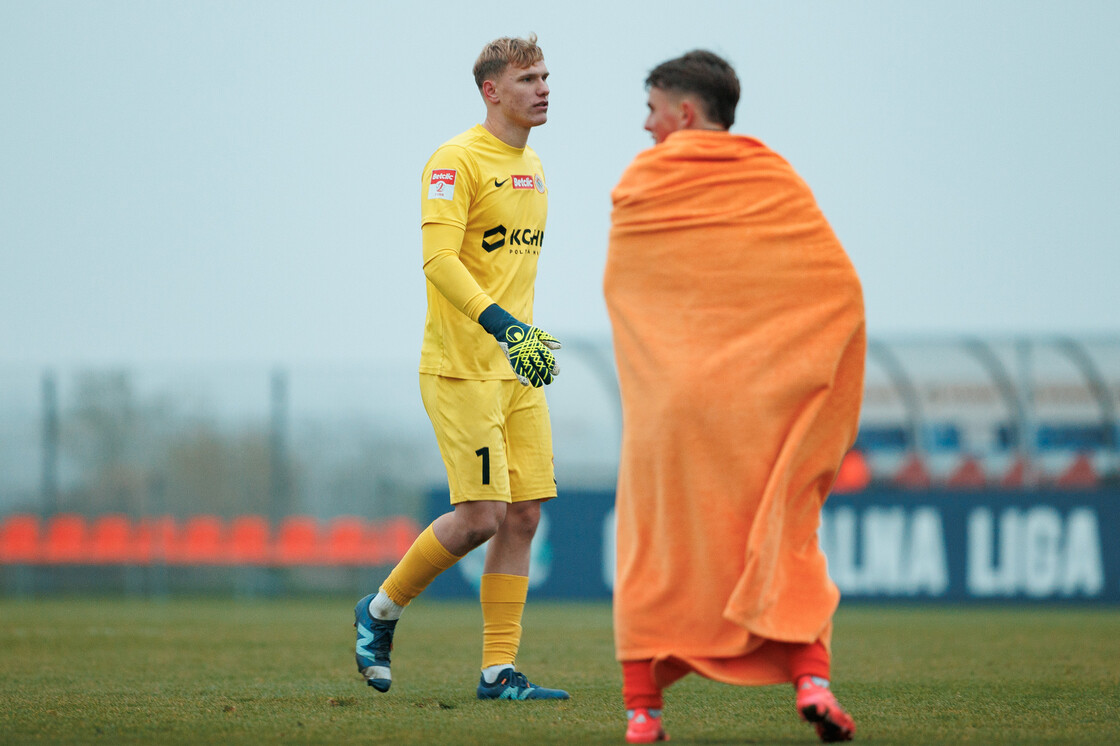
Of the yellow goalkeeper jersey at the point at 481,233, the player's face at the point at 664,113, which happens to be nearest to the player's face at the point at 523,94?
the yellow goalkeeper jersey at the point at 481,233

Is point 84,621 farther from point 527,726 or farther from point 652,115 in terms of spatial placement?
point 652,115

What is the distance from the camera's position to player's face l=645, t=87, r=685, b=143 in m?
3.50

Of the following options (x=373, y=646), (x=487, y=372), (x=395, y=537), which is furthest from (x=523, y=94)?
(x=395, y=537)

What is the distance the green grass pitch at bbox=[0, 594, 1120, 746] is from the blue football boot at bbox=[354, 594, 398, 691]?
10cm

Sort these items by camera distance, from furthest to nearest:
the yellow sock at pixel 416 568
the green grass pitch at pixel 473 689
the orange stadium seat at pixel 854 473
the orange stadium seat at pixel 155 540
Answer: the orange stadium seat at pixel 155 540
the orange stadium seat at pixel 854 473
the yellow sock at pixel 416 568
the green grass pitch at pixel 473 689

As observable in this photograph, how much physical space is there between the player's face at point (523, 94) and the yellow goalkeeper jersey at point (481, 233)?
0.13 meters

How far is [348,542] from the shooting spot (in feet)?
49.0

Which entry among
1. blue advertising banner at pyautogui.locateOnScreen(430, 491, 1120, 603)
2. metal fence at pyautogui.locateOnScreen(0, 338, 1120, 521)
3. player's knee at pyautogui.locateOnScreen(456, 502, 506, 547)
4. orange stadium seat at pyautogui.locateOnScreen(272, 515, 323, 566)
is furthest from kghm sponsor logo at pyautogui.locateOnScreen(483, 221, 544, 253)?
orange stadium seat at pyautogui.locateOnScreen(272, 515, 323, 566)

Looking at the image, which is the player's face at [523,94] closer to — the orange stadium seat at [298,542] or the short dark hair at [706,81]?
the short dark hair at [706,81]

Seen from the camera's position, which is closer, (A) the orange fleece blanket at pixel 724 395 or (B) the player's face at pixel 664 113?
(A) the orange fleece blanket at pixel 724 395

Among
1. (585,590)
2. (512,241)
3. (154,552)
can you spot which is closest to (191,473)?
(154,552)

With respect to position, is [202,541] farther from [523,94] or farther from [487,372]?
[523,94]

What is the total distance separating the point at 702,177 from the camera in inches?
132

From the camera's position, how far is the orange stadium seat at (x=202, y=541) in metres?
15.1
